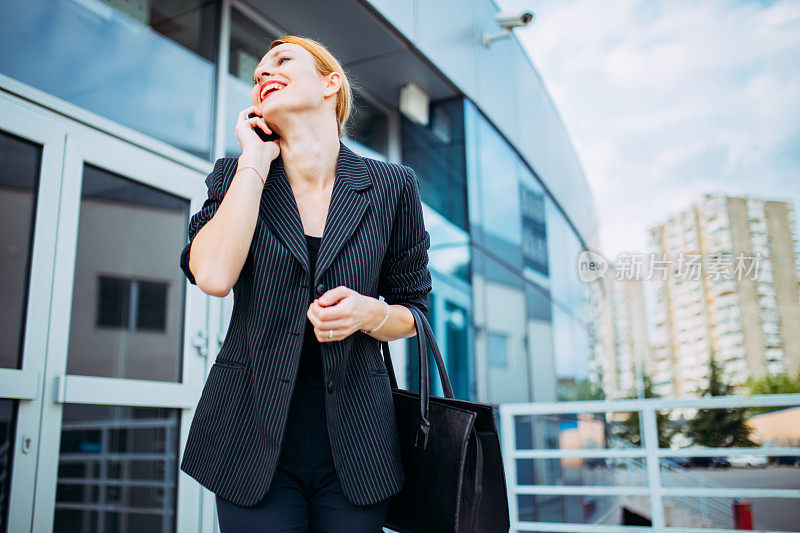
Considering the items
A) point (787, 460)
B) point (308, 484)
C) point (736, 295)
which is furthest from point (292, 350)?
point (736, 295)

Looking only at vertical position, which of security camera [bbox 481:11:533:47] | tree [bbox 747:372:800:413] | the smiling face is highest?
security camera [bbox 481:11:533:47]

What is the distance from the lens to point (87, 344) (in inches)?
163

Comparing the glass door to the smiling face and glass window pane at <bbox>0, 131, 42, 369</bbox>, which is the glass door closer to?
glass window pane at <bbox>0, 131, 42, 369</bbox>

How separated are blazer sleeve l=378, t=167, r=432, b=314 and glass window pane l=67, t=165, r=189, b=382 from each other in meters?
2.37

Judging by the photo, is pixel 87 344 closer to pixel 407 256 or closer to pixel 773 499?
pixel 407 256

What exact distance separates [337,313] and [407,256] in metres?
0.32

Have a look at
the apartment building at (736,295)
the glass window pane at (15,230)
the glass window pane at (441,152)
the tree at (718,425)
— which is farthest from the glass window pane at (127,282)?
the apartment building at (736,295)

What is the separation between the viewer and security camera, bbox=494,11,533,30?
20.5 ft

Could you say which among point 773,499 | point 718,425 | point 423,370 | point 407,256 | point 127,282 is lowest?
point 718,425

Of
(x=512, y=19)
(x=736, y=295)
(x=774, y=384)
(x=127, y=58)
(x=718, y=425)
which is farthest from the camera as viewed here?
(x=736, y=295)

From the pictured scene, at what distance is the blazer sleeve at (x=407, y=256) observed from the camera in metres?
1.27

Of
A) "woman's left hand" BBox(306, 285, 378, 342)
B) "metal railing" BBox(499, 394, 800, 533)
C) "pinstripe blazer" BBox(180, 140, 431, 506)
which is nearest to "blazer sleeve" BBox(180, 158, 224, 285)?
"pinstripe blazer" BBox(180, 140, 431, 506)

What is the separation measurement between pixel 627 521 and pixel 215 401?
5.31m

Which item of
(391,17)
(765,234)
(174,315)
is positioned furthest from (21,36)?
(765,234)
